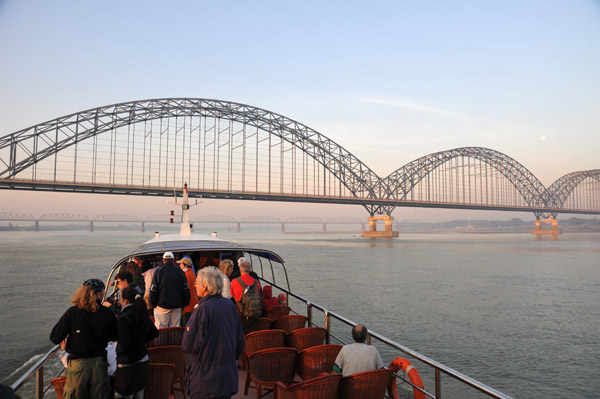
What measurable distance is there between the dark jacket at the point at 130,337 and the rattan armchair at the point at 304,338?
6.96 ft

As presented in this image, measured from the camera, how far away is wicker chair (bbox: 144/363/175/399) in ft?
13.7

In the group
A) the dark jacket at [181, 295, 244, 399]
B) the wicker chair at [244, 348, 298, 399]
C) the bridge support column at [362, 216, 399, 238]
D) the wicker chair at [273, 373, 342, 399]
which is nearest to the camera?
the dark jacket at [181, 295, 244, 399]

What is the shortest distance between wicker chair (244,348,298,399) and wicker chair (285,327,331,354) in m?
0.69

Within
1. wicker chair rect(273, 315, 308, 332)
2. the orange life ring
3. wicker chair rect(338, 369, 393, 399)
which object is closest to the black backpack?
wicker chair rect(273, 315, 308, 332)

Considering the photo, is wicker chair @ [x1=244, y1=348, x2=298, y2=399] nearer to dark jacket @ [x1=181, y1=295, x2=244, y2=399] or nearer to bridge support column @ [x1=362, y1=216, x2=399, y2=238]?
dark jacket @ [x1=181, y1=295, x2=244, y2=399]

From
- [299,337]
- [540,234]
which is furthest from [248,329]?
[540,234]

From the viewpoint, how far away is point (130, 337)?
12.2ft

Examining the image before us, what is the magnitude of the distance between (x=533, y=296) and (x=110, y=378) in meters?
23.8

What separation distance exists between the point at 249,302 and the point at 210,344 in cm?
275

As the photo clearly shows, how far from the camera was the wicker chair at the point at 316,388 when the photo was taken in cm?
368

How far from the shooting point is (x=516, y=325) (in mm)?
15633

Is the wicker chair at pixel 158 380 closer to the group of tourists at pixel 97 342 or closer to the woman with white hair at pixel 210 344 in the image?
the group of tourists at pixel 97 342

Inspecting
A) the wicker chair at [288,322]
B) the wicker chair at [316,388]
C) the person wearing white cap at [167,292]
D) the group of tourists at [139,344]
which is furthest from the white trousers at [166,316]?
the wicker chair at [316,388]

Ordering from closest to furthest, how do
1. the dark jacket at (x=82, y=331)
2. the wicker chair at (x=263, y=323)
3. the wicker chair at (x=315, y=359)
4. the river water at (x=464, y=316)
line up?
the dark jacket at (x=82, y=331)
the wicker chair at (x=315, y=359)
the wicker chair at (x=263, y=323)
the river water at (x=464, y=316)
